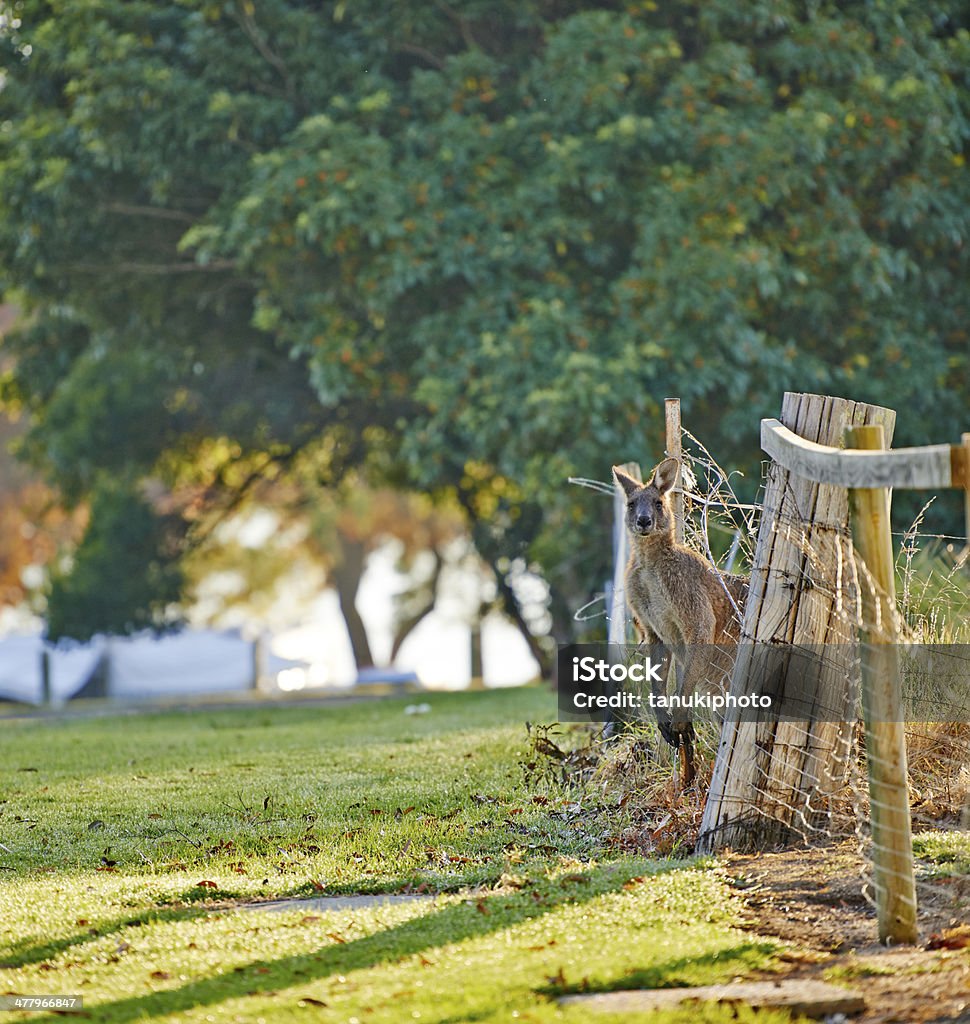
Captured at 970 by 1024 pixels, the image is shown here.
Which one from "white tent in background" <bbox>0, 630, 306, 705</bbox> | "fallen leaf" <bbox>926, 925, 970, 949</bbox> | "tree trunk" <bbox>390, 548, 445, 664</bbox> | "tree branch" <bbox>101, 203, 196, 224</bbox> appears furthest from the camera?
"tree trunk" <bbox>390, 548, 445, 664</bbox>

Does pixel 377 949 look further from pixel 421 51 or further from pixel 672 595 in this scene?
pixel 421 51

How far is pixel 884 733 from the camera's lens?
5.23 meters

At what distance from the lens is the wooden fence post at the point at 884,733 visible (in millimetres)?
5164

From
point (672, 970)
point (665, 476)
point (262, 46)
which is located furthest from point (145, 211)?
point (672, 970)

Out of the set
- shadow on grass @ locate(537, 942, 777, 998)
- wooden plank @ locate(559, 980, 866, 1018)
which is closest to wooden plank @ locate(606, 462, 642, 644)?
shadow on grass @ locate(537, 942, 777, 998)

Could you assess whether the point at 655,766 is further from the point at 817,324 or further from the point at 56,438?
the point at 56,438

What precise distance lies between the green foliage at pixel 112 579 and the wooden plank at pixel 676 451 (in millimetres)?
17120

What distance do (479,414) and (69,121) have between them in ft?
22.1

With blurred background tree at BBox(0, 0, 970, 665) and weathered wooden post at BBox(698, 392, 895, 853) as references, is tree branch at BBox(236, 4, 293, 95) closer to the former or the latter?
blurred background tree at BBox(0, 0, 970, 665)

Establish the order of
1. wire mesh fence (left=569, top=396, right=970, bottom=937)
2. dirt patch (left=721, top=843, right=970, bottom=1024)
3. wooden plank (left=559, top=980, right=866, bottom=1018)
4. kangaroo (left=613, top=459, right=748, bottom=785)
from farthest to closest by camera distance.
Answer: kangaroo (left=613, top=459, right=748, bottom=785)
wire mesh fence (left=569, top=396, right=970, bottom=937)
dirt patch (left=721, top=843, right=970, bottom=1024)
wooden plank (left=559, top=980, right=866, bottom=1018)

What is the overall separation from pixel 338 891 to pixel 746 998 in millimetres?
2303

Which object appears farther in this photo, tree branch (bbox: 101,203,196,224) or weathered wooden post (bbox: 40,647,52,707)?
weathered wooden post (bbox: 40,647,52,707)

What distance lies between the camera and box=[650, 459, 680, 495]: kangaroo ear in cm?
777

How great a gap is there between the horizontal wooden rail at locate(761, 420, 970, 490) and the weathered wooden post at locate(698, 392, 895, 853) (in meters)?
0.67
